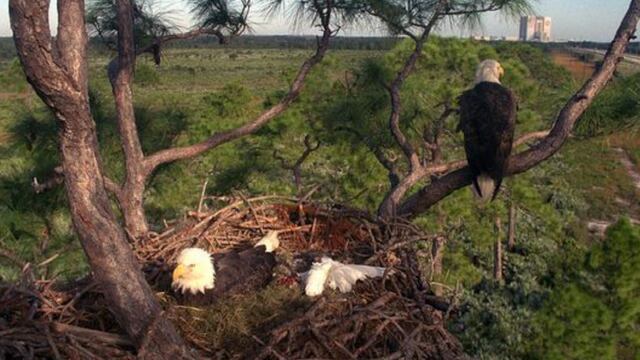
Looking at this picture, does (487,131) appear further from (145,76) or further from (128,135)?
(145,76)

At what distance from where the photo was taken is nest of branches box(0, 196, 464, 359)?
7.59 feet

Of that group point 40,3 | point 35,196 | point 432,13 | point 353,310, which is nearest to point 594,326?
point 432,13

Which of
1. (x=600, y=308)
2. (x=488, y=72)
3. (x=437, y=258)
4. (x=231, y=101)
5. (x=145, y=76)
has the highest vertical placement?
(x=488, y=72)

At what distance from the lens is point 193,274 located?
2.88 metres

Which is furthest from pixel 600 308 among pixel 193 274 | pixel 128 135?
pixel 128 135

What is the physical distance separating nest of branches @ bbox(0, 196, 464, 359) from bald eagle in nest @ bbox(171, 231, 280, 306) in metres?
0.07

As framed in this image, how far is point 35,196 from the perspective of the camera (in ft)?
21.4

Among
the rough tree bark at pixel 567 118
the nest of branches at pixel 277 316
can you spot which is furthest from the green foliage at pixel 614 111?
the nest of branches at pixel 277 316

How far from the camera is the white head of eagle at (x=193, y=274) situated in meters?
2.87

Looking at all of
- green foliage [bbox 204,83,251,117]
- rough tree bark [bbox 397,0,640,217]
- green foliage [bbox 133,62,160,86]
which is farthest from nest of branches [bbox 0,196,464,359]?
green foliage [bbox 204,83,251,117]

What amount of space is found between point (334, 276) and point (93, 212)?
4.10 ft

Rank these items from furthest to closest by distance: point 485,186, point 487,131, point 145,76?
point 145,76
point 485,186
point 487,131

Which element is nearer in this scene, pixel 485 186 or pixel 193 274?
pixel 193 274

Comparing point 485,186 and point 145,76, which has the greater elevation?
point 145,76
